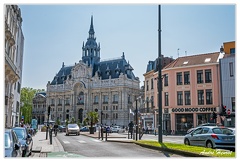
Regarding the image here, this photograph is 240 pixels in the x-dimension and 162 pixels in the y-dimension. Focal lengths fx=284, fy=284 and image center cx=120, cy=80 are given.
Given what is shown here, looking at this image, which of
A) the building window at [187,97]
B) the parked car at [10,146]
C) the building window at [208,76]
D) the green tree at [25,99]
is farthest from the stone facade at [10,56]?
the green tree at [25,99]

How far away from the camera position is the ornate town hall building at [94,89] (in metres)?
88.8

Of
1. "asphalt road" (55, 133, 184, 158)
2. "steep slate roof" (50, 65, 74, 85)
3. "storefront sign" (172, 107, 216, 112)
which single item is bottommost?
"asphalt road" (55, 133, 184, 158)

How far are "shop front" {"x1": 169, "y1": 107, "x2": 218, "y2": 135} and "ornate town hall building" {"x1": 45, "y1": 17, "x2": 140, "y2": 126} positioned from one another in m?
45.4

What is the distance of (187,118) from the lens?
3966 centimetres

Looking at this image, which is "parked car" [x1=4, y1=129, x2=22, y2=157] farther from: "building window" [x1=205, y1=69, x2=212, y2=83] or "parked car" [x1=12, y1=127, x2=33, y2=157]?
"building window" [x1=205, y1=69, x2=212, y2=83]

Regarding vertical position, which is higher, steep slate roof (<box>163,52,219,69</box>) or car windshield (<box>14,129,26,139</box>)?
steep slate roof (<box>163,52,219,69</box>)

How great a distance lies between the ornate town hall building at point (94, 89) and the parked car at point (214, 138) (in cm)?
7062

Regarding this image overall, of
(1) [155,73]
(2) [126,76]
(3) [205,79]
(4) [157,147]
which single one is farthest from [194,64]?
(2) [126,76]

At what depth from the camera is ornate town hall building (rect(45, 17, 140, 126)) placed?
8875 centimetres

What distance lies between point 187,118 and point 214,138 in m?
26.7

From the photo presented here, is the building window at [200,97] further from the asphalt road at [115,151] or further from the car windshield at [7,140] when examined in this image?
→ the car windshield at [7,140]

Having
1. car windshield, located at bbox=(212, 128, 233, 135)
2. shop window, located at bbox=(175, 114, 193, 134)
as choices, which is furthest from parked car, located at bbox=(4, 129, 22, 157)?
shop window, located at bbox=(175, 114, 193, 134)

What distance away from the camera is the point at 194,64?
3859cm
